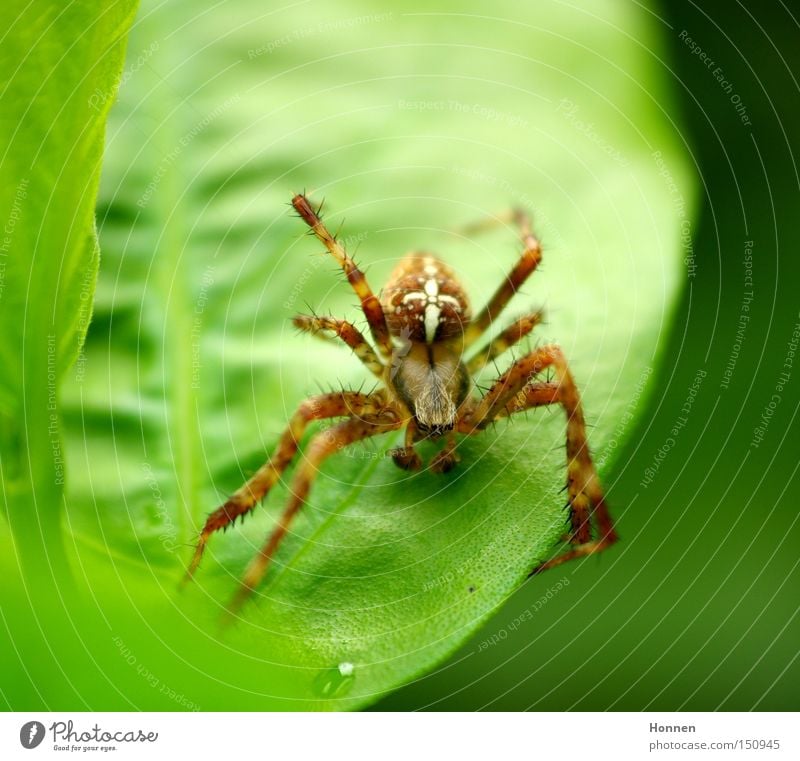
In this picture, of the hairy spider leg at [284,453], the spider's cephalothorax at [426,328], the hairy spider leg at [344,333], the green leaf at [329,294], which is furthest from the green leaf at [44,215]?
the spider's cephalothorax at [426,328]

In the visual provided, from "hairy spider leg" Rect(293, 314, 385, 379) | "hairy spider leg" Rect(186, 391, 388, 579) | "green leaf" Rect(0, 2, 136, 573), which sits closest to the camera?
"green leaf" Rect(0, 2, 136, 573)

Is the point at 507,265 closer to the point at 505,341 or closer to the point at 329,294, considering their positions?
the point at 505,341

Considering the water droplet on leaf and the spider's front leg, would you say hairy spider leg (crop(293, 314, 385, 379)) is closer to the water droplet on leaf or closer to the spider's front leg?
the spider's front leg

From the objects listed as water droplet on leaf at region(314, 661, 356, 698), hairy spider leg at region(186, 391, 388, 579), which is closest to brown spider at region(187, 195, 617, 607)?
hairy spider leg at region(186, 391, 388, 579)

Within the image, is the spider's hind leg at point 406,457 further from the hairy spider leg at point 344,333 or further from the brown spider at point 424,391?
the hairy spider leg at point 344,333

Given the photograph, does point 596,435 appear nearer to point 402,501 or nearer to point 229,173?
point 402,501

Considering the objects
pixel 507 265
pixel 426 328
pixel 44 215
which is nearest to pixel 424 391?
pixel 426 328
